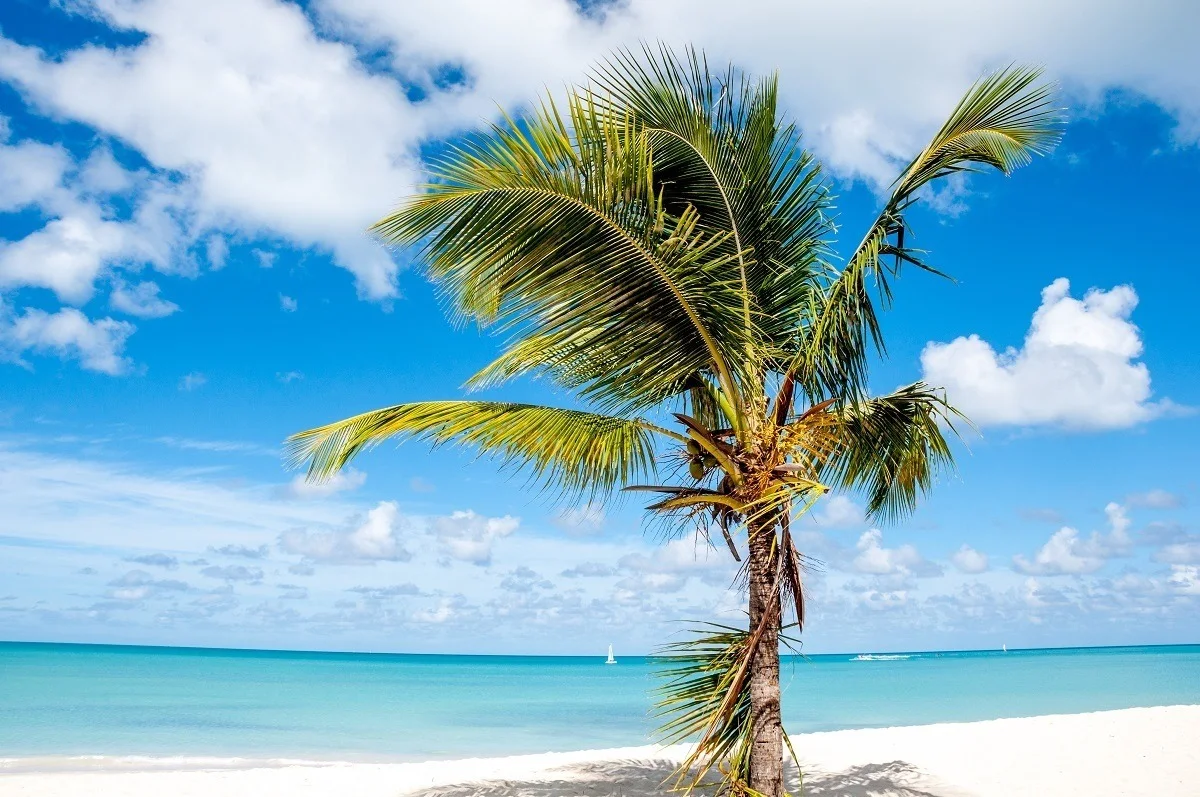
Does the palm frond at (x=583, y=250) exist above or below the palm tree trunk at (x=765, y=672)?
above

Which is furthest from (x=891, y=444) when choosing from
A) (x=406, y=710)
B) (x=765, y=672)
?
(x=406, y=710)

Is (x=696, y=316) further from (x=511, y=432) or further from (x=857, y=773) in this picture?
(x=857, y=773)

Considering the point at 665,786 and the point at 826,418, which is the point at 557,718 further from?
the point at 826,418

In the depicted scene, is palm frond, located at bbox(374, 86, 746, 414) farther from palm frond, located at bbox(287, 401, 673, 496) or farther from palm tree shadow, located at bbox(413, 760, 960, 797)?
palm tree shadow, located at bbox(413, 760, 960, 797)

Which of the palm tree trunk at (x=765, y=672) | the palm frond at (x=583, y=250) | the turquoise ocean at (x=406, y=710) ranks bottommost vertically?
the turquoise ocean at (x=406, y=710)

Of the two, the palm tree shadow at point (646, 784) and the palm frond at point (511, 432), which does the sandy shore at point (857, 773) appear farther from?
the palm frond at point (511, 432)

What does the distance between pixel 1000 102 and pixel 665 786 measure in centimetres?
617

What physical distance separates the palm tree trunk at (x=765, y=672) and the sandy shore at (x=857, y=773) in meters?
2.41

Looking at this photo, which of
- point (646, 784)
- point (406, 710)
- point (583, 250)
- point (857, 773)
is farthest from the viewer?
point (406, 710)

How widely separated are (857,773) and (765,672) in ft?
12.3

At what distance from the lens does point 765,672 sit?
18.4ft

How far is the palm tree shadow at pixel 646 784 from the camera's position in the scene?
7.73 meters

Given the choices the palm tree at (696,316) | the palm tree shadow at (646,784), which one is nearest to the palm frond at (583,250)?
the palm tree at (696,316)

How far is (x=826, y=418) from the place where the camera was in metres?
6.08
